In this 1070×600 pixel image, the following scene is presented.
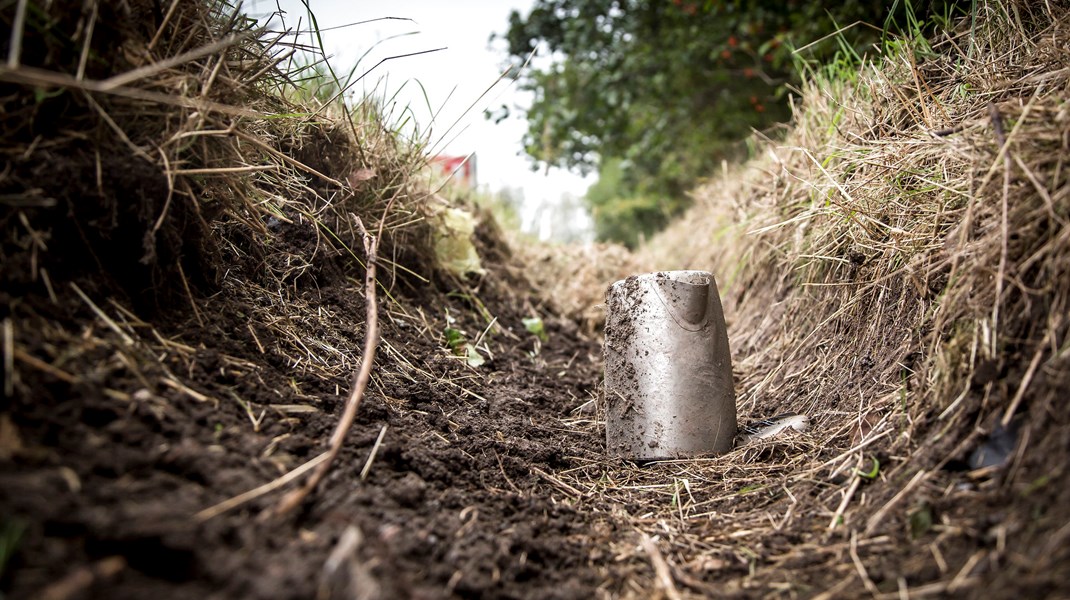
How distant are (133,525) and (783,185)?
2.94 meters

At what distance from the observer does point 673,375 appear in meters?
1.94

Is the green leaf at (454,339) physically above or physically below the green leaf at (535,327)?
above

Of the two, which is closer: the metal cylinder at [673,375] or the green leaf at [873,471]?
the green leaf at [873,471]

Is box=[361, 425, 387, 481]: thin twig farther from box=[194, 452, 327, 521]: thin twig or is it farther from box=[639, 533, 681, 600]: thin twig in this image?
box=[639, 533, 681, 600]: thin twig

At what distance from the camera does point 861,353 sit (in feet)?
6.50

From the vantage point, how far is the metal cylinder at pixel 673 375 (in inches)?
76.2

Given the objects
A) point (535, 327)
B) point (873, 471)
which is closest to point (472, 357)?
point (535, 327)

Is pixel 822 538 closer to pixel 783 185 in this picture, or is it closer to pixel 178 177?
pixel 178 177

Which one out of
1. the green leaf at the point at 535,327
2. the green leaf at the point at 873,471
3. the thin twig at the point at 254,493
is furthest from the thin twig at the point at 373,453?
the green leaf at the point at 535,327

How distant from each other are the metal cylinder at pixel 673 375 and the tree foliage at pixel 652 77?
2287mm

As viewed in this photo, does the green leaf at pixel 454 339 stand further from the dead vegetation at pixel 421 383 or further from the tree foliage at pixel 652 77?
the tree foliage at pixel 652 77

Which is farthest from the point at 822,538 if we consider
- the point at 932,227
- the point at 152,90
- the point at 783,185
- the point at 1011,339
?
the point at 783,185

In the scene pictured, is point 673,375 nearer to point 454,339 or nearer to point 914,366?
point 914,366

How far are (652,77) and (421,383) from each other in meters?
4.10
